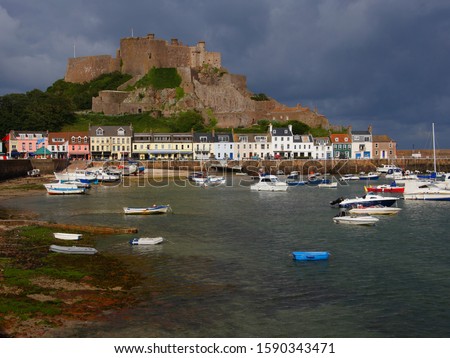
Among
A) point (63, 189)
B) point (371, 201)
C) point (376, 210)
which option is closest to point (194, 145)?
point (63, 189)

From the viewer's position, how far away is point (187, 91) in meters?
124

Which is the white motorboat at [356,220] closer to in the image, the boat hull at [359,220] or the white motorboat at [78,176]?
the boat hull at [359,220]

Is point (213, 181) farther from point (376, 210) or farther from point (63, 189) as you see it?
point (376, 210)

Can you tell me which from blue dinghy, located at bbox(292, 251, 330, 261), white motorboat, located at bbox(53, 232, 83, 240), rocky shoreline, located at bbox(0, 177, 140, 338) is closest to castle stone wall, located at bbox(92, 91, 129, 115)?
rocky shoreline, located at bbox(0, 177, 140, 338)

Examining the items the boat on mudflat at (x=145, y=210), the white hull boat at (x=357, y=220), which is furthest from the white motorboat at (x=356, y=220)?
the boat on mudflat at (x=145, y=210)

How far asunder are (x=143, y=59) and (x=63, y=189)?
252ft

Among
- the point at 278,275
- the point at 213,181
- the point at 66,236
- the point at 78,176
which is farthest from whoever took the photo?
the point at 213,181

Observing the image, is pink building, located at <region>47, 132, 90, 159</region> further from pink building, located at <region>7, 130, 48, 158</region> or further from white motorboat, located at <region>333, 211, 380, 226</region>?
white motorboat, located at <region>333, 211, 380, 226</region>

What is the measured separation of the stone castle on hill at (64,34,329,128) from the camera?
4803 inches

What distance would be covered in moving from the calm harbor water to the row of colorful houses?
58.6 metres

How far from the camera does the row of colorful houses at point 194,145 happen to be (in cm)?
9925

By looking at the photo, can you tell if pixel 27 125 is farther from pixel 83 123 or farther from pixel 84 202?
pixel 84 202

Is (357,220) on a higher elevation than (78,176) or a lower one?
lower
